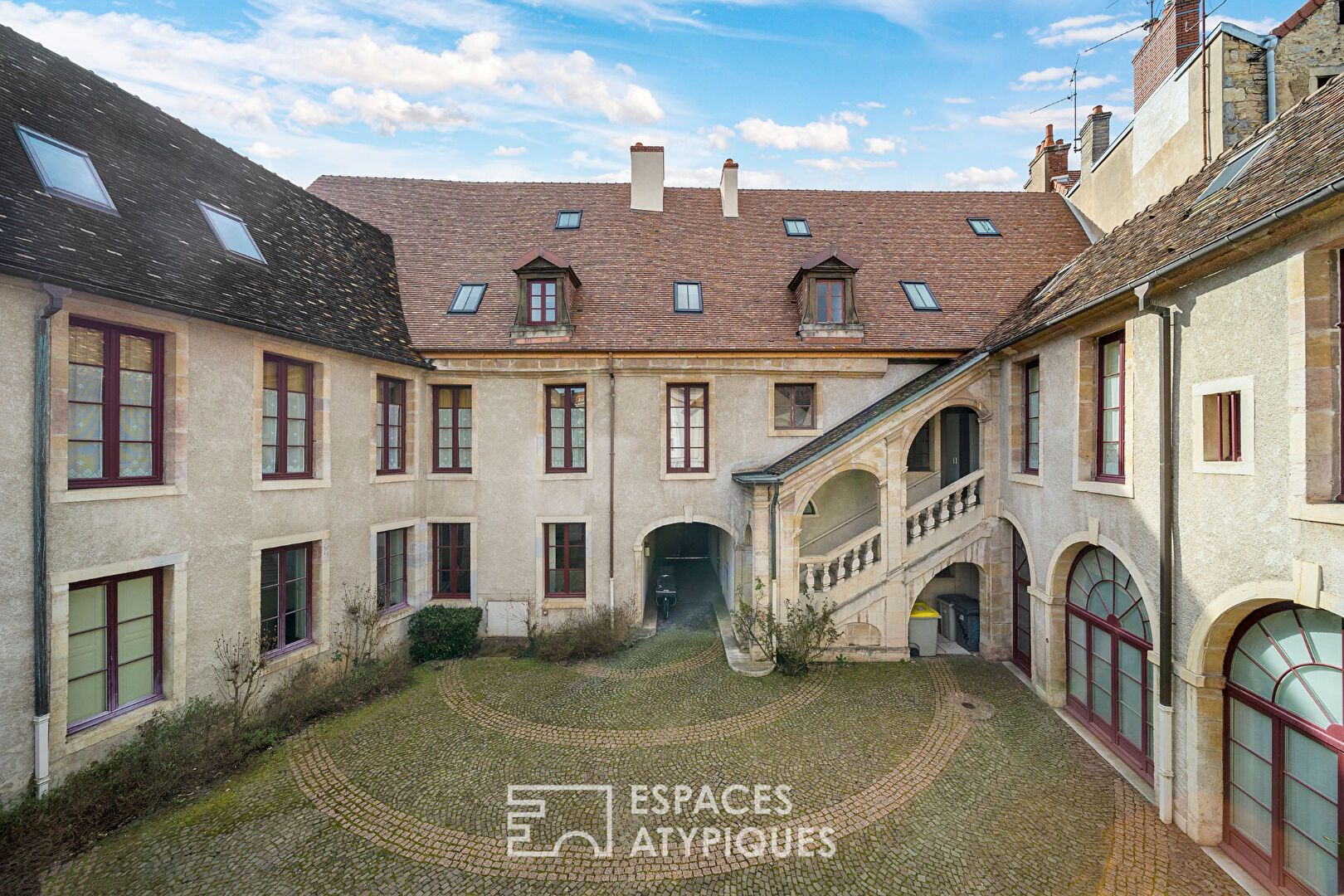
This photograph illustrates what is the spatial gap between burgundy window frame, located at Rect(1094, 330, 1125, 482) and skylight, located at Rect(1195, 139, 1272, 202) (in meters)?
2.31

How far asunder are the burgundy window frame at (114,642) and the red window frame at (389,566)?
149 inches

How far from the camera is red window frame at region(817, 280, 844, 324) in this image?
1301cm

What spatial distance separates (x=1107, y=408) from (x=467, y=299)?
13694mm

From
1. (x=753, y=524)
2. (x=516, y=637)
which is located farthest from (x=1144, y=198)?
(x=516, y=637)

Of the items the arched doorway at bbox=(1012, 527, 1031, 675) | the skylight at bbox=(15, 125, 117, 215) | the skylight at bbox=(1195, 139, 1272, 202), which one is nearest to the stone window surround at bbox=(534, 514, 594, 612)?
the skylight at bbox=(15, 125, 117, 215)

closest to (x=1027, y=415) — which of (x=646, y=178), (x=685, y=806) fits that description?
(x=685, y=806)

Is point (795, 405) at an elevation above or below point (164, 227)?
below

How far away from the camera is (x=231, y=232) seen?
31.8 feet

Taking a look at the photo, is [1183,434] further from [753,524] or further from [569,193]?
[569,193]

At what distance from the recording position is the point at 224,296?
841 cm

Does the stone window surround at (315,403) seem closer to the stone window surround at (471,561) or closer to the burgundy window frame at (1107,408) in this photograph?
the stone window surround at (471,561)

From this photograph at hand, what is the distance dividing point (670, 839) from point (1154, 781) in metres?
6.33

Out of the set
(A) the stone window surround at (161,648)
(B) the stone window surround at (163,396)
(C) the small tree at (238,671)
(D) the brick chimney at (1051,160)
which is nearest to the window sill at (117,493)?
(B) the stone window surround at (163,396)

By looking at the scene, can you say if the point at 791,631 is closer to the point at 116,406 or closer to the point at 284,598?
the point at 284,598
